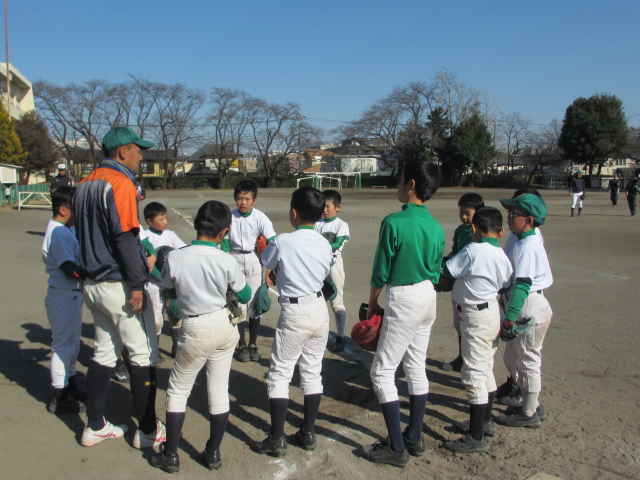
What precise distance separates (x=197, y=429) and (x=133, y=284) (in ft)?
4.07

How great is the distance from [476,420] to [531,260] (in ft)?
3.86

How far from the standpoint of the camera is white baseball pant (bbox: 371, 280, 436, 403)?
304 centimetres

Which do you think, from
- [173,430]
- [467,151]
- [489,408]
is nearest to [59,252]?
[173,430]

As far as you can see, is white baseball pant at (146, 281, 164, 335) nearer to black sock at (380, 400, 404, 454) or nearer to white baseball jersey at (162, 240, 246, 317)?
white baseball jersey at (162, 240, 246, 317)

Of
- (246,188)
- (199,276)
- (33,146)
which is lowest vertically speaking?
(199,276)

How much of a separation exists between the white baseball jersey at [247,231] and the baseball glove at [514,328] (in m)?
2.54

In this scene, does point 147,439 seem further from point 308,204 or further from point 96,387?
point 308,204

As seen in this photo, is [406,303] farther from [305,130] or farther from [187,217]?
[305,130]

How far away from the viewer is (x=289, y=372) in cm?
321

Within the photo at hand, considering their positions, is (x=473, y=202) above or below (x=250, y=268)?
above

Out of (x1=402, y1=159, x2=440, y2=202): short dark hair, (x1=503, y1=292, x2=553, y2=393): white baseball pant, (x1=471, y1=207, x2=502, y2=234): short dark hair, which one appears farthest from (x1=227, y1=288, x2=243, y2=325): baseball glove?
(x1=503, y1=292, x2=553, y2=393): white baseball pant

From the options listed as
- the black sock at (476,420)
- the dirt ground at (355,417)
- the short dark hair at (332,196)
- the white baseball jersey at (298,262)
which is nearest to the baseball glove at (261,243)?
the short dark hair at (332,196)

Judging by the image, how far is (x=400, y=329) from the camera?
3.06m

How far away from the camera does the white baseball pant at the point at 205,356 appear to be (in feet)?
9.57
